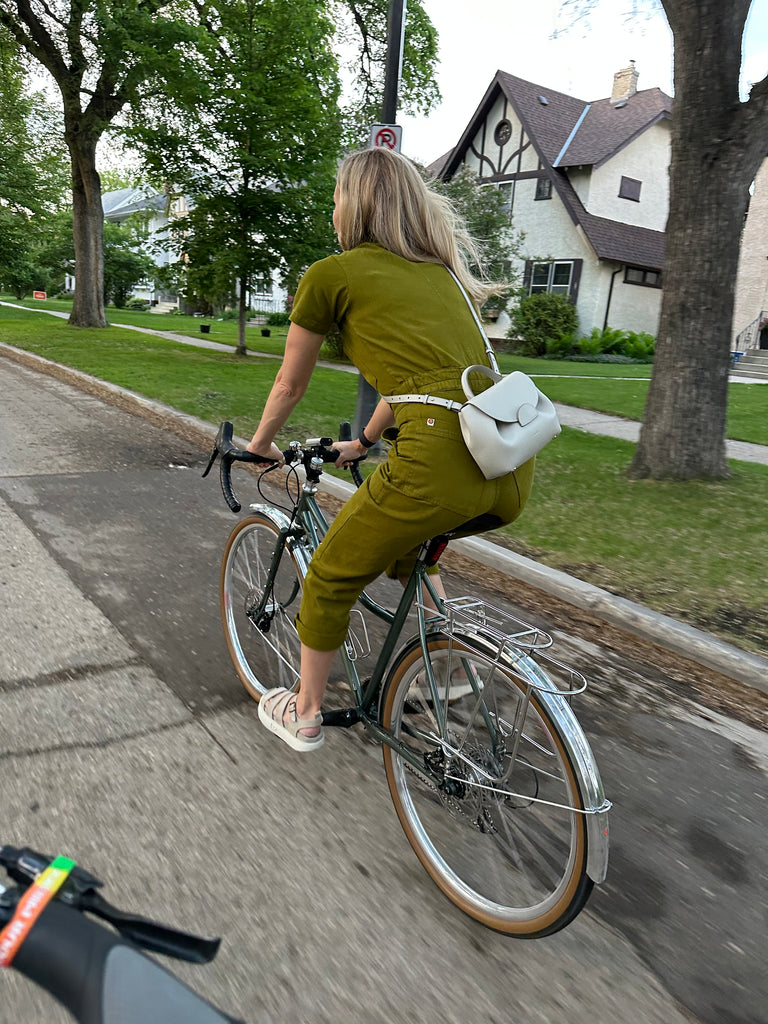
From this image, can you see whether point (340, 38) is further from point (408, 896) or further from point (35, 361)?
point (408, 896)

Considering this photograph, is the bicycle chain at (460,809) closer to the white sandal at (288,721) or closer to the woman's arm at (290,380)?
the white sandal at (288,721)

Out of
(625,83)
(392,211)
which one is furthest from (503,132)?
(392,211)

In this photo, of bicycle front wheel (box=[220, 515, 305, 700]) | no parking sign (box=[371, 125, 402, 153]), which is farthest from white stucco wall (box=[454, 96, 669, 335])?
bicycle front wheel (box=[220, 515, 305, 700])

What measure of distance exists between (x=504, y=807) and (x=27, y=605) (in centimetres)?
295

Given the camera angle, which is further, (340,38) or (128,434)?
(340,38)

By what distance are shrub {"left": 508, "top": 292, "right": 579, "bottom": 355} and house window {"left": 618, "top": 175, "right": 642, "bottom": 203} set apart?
5.40 metres

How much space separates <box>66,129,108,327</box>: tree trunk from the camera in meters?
22.0

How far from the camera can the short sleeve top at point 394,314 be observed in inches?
89.2

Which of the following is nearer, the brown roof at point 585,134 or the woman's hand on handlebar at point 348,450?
the woman's hand on handlebar at point 348,450

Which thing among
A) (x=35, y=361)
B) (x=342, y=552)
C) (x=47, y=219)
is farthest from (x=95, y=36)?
(x=342, y=552)

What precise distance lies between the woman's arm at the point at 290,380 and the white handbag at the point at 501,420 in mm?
394

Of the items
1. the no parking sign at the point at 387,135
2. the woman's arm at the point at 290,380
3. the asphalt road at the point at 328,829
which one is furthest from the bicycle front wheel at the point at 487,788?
the no parking sign at the point at 387,135

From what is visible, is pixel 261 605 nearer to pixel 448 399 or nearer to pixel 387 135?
pixel 448 399

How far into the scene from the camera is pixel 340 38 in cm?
2100
